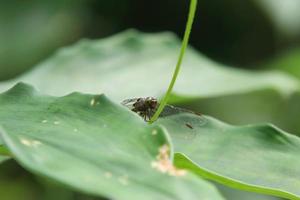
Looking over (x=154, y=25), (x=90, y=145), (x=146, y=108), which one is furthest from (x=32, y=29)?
(x=90, y=145)

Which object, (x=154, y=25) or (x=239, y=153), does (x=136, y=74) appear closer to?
(x=239, y=153)

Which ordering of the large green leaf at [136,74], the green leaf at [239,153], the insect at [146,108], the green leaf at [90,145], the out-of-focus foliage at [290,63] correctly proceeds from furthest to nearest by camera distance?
the out-of-focus foliage at [290,63], the large green leaf at [136,74], the insect at [146,108], the green leaf at [239,153], the green leaf at [90,145]

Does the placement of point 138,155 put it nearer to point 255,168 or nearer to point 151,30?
point 255,168

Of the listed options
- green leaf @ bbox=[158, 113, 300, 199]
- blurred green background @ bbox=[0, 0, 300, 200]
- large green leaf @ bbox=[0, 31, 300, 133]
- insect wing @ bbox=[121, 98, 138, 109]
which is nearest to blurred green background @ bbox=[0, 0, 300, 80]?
blurred green background @ bbox=[0, 0, 300, 200]

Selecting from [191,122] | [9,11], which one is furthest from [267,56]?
[191,122]

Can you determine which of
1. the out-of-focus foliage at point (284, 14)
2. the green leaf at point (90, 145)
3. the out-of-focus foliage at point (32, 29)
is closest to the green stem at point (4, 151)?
the green leaf at point (90, 145)

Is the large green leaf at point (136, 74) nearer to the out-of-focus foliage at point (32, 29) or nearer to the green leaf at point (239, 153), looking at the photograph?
the green leaf at point (239, 153)

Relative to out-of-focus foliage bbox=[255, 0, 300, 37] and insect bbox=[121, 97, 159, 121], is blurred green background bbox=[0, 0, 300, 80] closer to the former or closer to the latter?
out-of-focus foliage bbox=[255, 0, 300, 37]
